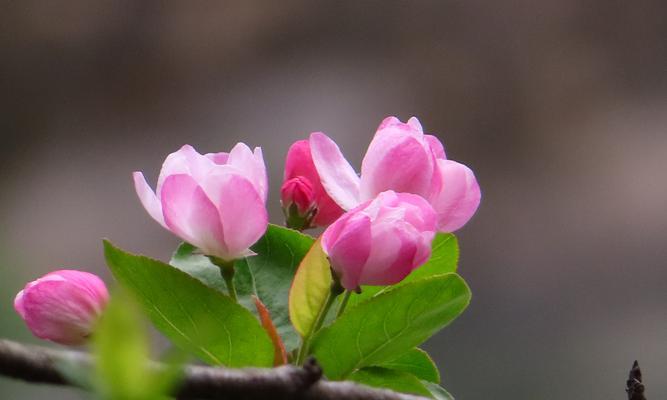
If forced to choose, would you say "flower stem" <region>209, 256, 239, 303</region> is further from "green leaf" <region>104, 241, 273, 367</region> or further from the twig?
the twig

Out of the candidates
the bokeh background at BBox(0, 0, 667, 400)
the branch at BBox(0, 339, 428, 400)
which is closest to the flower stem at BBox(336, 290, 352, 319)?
the branch at BBox(0, 339, 428, 400)

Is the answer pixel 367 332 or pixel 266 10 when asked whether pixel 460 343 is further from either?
pixel 367 332

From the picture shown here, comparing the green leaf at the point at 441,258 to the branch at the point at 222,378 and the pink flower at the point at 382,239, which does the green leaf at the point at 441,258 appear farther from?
the branch at the point at 222,378

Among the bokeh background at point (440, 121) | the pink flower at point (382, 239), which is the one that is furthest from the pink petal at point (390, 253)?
the bokeh background at point (440, 121)

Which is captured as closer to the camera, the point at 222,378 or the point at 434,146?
the point at 222,378

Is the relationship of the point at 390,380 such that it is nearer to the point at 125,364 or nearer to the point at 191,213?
the point at 191,213

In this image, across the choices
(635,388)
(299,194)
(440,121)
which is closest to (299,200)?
(299,194)
